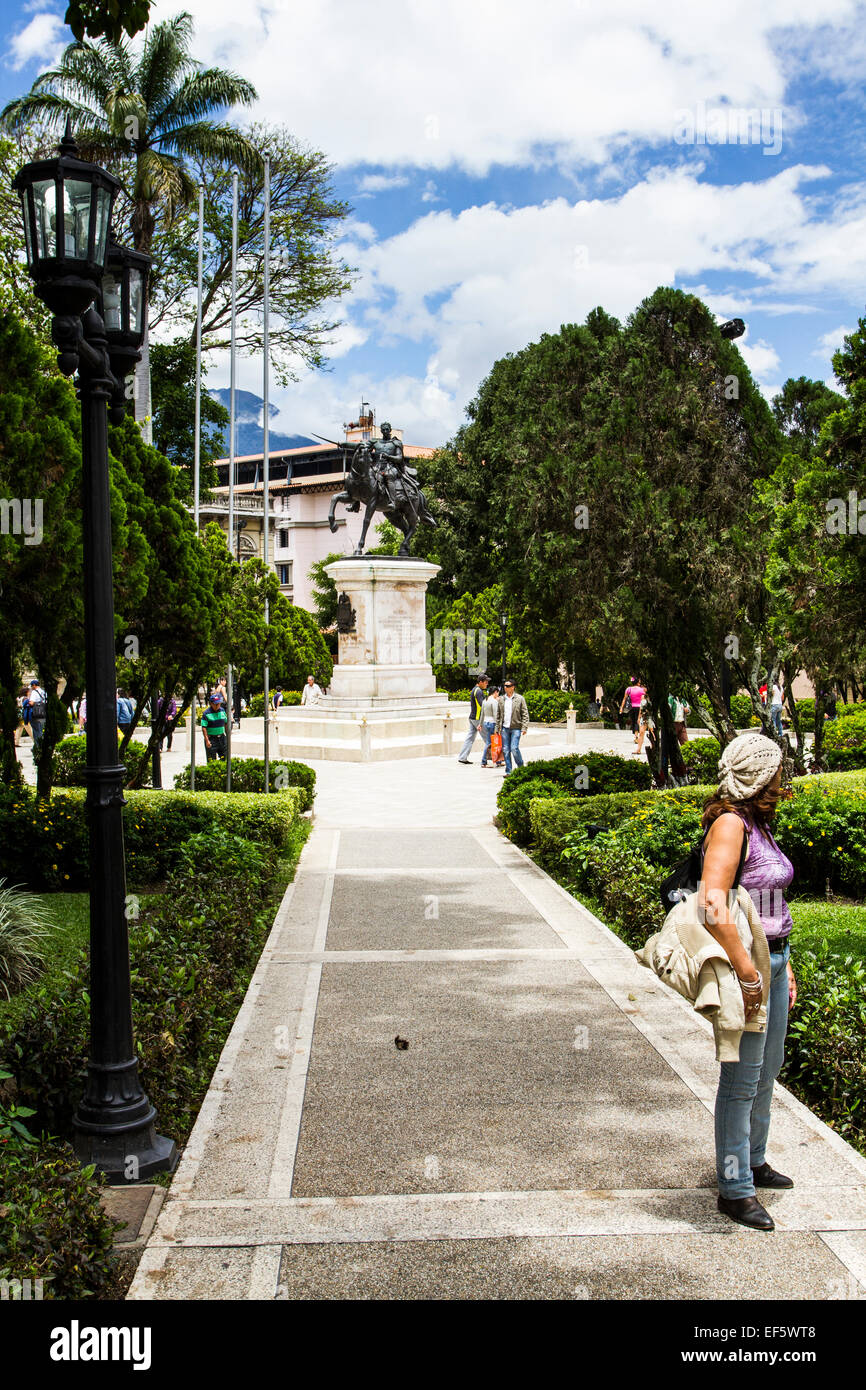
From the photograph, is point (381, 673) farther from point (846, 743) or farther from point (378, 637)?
point (846, 743)

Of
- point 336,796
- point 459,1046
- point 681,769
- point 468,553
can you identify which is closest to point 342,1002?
point 459,1046

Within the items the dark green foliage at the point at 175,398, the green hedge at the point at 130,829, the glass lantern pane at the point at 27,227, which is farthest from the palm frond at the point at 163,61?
the glass lantern pane at the point at 27,227

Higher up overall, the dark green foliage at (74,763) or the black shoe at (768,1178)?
the dark green foliage at (74,763)

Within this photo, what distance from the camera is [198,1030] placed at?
6.25 meters

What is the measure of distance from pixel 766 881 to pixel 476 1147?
5.97 feet

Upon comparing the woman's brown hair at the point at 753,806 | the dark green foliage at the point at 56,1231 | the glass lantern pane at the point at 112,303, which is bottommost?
the dark green foliage at the point at 56,1231

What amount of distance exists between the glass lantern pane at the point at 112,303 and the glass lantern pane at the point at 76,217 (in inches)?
23.7

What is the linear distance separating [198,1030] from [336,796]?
12489mm

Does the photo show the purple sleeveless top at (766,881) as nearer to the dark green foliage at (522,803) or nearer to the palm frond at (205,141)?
the dark green foliage at (522,803)

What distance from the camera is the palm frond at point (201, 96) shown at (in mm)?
22125

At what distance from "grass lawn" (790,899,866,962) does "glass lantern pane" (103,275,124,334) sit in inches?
205

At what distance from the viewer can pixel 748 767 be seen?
4289 millimetres

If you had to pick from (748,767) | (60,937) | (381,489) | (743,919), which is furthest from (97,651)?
(381,489)

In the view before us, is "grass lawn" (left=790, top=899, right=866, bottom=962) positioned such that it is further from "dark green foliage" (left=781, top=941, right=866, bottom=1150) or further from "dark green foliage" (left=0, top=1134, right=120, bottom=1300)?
"dark green foliage" (left=0, top=1134, right=120, bottom=1300)
